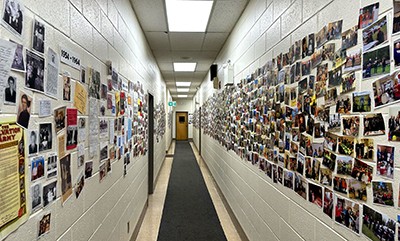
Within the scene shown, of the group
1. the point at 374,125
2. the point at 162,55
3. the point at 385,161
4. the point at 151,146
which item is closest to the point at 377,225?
the point at 385,161

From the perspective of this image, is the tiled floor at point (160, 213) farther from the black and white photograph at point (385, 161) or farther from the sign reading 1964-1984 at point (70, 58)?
the black and white photograph at point (385, 161)

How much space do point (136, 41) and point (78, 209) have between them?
2579mm

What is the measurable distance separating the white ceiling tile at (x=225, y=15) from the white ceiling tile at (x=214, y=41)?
0.25 metres

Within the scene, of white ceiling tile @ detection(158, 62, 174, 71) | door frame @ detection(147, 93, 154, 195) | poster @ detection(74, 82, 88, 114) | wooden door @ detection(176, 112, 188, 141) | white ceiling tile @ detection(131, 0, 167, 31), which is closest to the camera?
poster @ detection(74, 82, 88, 114)

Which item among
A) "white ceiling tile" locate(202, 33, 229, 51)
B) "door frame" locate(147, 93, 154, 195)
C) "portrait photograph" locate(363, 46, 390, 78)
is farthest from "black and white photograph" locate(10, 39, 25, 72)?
"door frame" locate(147, 93, 154, 195)

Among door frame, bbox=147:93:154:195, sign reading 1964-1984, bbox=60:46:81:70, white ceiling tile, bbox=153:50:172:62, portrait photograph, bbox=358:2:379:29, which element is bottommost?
door frame, bbox=147:93:154:195

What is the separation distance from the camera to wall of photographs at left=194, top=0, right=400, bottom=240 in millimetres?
1020

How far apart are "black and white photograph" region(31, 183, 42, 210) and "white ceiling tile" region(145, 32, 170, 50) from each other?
3.60 meters

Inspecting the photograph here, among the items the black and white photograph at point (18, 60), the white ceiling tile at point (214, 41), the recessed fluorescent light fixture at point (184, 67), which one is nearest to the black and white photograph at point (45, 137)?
the black and white photograph at point (18, 60)

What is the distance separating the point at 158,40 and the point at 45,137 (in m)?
3.84

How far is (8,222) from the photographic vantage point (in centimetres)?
88

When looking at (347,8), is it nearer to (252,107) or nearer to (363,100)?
(363,100)

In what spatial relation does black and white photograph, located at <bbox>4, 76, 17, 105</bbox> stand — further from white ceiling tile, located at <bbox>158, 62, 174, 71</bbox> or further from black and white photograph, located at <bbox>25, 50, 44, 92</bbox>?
white ceiling tile, located at <bbox>158, 62, 174, 71</bbox>

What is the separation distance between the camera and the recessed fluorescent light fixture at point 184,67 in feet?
22.1
